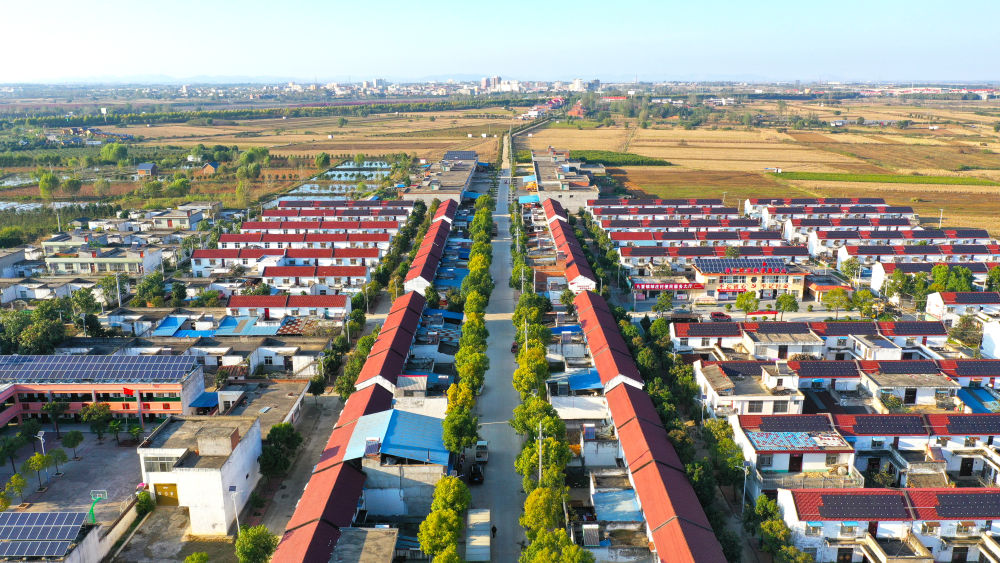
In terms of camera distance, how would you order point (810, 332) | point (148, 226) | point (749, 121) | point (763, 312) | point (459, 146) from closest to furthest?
1. point (810, 332)
2. point (763, 312)
3. point (148, 226)
4. point (459, 146)
5. point (749, 121)

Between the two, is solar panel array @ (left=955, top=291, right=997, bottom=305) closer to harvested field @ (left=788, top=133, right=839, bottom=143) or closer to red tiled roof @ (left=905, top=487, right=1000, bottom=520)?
red tiled roof @ (left=905, top=487, right=1000, bottom=520)

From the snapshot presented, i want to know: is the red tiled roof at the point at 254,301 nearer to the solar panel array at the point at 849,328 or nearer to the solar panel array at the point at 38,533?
the solar panel array at the point at 38,533

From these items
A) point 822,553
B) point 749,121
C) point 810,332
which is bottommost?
point 822,553

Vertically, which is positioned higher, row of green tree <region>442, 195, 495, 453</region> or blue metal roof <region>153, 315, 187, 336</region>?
row of green tree <region>442, 195, 495, 453</region>

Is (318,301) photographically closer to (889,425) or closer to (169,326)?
(169,326)

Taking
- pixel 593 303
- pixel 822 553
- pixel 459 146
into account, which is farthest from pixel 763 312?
pixel 459 146

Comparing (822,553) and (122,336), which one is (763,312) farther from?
(122,336)

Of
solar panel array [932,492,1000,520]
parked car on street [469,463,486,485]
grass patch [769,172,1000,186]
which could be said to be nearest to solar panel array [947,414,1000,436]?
solar panel array [932,492,1000,520]

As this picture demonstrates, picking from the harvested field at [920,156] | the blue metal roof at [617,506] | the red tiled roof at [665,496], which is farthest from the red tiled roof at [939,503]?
the harvested field at [920,156]
